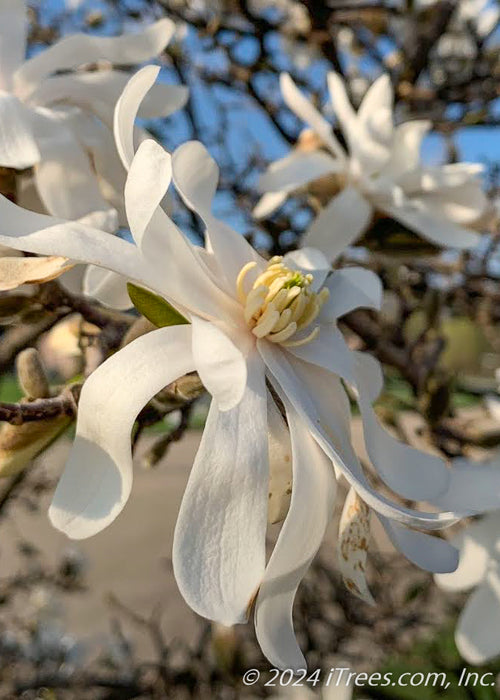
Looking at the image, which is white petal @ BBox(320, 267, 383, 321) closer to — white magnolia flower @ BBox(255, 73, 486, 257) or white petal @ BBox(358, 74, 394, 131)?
white magnolia flower @ BBox(255, 73, 486, 257)

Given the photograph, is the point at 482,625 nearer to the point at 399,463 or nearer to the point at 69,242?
the point at 399,463

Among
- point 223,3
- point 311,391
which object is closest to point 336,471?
point 311,391

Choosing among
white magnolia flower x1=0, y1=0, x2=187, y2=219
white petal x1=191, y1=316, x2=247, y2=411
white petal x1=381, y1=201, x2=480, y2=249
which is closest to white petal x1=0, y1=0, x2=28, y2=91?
white magnolia flower x1=0, y1=0, x2=187, y2=219

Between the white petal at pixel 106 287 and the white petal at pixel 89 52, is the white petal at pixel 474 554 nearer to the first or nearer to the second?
the white petal at pixel 106 287

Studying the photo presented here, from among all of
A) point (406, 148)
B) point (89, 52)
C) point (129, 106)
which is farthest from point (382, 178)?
point (129, 106)

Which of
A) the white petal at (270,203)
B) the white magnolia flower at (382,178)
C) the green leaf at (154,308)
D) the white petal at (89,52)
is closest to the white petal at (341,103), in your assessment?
the white magnolia flower at (382,178)

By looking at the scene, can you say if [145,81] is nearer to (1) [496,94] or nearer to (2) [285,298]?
(2) [285,298]
